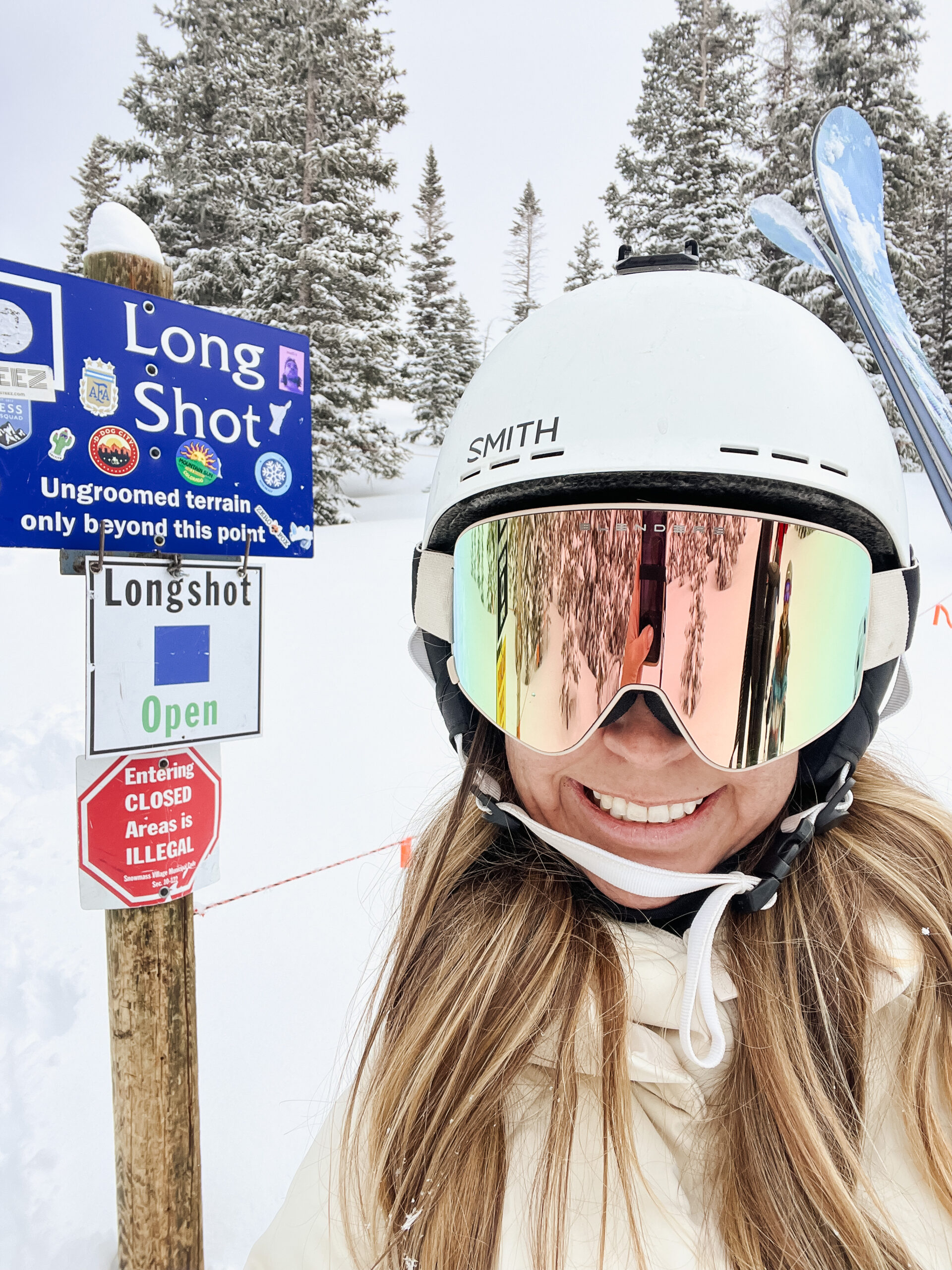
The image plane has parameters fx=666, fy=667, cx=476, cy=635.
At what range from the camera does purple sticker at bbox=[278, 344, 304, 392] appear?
1.98m

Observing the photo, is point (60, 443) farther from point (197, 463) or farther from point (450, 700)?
point (450, 700)

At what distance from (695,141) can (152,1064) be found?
1848 centimetres

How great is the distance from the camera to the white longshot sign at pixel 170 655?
166cm

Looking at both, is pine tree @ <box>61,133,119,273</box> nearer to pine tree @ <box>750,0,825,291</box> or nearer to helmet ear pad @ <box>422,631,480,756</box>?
pine tree @ <box>750,0,825,291</box>

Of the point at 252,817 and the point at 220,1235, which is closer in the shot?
the point at 220,1235

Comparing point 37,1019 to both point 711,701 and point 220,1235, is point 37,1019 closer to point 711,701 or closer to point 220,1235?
point 220,1235

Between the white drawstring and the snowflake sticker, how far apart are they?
4.29ft

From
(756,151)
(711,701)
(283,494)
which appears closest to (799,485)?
(711,701)

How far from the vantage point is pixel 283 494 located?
198 centimetres

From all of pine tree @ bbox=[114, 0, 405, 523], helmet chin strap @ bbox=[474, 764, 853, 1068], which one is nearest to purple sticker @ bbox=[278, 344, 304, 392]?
helmet chin strap @ bbox=[474, 764, 853, 1068]

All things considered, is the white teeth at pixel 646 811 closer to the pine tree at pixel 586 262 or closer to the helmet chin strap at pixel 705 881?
the helmet chin strap at pixel 705 881

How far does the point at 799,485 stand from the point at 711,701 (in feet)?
1.44

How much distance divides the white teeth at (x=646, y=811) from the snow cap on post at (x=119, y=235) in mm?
1734

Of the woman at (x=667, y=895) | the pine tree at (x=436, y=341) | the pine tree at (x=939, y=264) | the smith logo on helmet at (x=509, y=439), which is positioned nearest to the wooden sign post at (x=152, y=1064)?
the woman at (x=667, y=895)
